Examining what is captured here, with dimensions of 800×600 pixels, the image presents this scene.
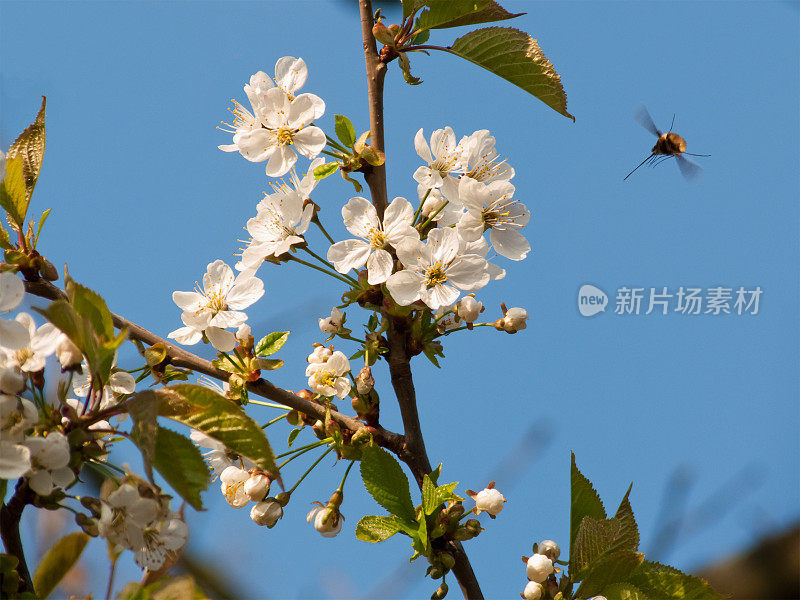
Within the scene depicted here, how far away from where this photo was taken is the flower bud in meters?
1.33

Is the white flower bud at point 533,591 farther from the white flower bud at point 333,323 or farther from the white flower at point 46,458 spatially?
the white flower at point 46,458

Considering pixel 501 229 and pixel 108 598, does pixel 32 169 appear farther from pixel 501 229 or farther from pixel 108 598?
pixel 501 229

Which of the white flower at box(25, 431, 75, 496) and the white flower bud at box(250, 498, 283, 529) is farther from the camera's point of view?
the white flower bud at box(250, 498, 283, 529)

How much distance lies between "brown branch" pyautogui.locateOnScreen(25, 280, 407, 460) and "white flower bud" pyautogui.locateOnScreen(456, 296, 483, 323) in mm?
259

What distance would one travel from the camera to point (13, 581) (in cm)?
99

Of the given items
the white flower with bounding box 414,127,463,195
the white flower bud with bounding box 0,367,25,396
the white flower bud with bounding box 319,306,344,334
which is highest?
the white flower with bounding box 414,127,463,195

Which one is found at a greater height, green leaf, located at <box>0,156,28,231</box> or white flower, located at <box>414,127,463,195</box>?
white flower, located at <box>414,127,463,195</box>

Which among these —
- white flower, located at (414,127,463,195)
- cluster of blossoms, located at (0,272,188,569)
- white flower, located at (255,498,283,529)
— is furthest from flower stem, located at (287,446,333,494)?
white flower, located at (414,127,463,195)

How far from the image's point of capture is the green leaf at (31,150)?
48.3 inches

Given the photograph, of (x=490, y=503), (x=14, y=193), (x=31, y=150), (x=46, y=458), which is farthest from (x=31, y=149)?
(x=490, y=503)

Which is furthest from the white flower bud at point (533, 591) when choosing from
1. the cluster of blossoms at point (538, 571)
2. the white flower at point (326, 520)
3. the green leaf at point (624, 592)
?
the white flower at point (326, 520)

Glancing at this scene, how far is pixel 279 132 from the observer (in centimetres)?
137

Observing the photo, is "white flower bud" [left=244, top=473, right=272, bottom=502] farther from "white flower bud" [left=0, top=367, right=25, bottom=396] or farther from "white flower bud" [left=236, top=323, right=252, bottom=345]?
"white flower bud" [left=0, top=367, right=25, bottom=396]

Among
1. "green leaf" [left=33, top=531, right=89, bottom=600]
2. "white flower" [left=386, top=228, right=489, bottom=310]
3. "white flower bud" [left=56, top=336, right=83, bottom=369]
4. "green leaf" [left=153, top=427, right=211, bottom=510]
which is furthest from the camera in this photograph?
"white flower" [left=386, top=228, right=489, bottom=310]
